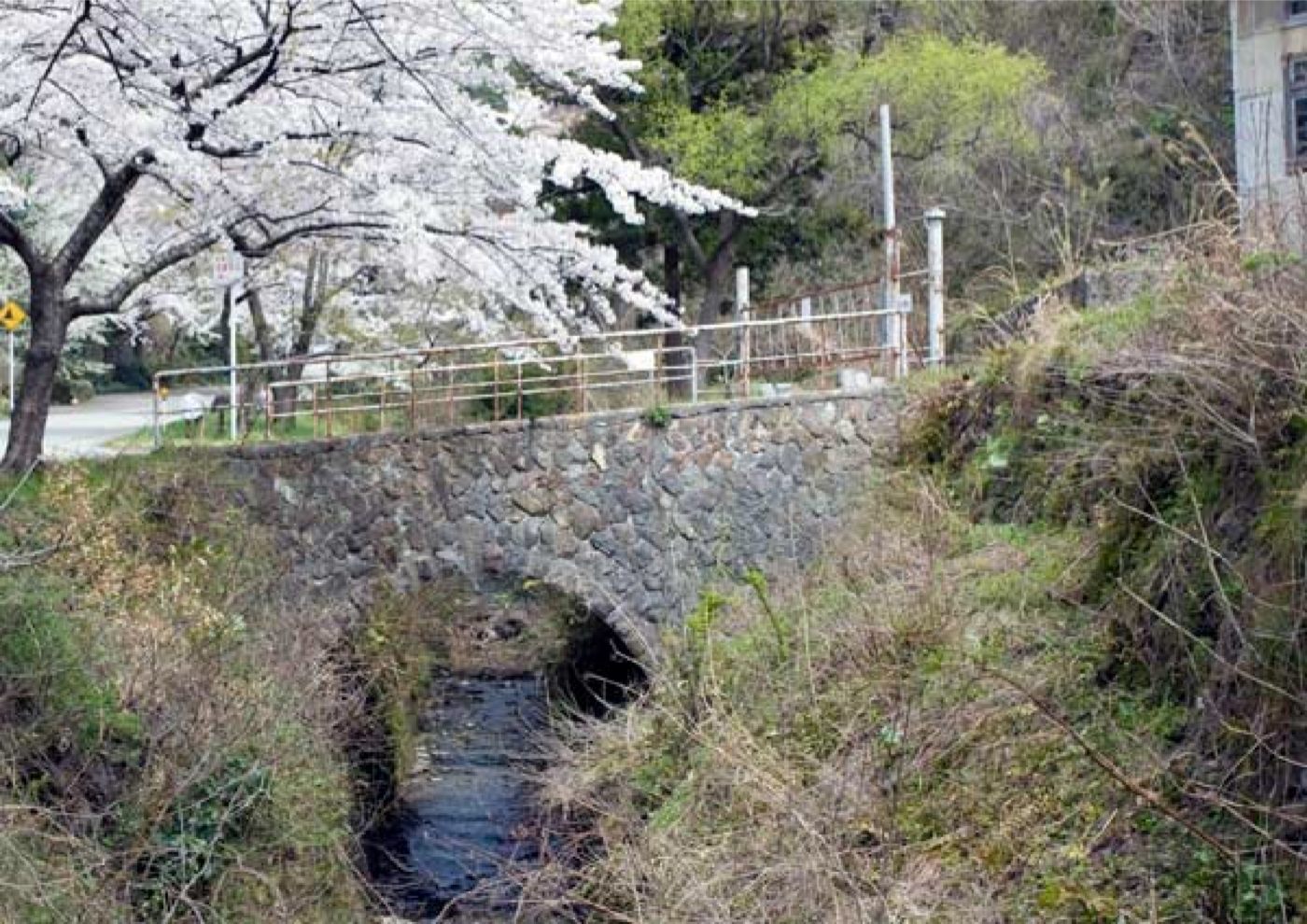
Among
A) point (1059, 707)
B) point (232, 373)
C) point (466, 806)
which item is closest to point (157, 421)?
point (232, 373)

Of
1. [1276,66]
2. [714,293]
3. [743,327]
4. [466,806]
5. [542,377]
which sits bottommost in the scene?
[466,806]

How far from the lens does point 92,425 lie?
2694cm

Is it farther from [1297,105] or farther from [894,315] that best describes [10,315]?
[1297,105]

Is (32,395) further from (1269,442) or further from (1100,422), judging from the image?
(1269,442)

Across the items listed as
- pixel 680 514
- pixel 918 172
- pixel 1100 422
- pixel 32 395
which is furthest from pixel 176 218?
pixel 918 172

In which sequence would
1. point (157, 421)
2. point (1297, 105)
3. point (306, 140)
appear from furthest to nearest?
1. point (1297, 105)
2. point (157, 421)
3. point (306, 140)

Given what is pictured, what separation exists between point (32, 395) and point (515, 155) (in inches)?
161

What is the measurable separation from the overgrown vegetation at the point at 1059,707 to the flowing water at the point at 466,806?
1.60 meters

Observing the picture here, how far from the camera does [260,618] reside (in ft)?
43.8

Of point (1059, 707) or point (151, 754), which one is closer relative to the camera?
point (1059, 707)

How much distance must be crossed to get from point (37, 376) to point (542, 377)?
522 cm

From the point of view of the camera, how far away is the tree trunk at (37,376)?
13.3 meters

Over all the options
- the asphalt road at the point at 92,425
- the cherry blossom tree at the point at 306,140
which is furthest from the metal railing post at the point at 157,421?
the cherry blossom tree at the point at 306,140

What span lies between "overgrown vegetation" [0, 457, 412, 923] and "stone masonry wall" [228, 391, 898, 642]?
9.82 feet
